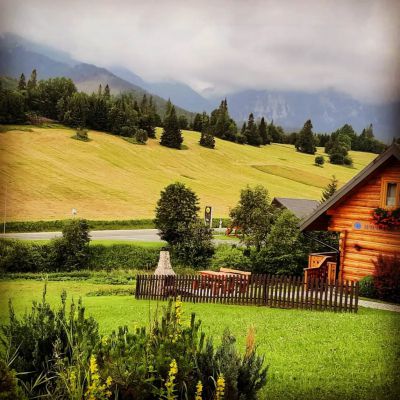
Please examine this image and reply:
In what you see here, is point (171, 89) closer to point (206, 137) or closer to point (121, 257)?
point (206, 137)

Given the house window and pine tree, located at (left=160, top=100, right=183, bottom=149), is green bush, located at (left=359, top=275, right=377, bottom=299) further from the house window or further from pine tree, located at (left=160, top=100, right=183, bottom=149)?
pine tree, located at (left=160, top=100, right=183, bottom=149)

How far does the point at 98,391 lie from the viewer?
15.8 ft

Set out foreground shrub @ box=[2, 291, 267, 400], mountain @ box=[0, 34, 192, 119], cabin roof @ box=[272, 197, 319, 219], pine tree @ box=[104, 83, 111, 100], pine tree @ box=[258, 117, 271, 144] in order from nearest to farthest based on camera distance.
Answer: mountain @ box=[0, 34, 192, 119], foreground shrub @ box=[2, 291, 267, 400], pine tree @ box=[104, 83, 111, 100], pine tree @ box=[258, 117, 271, 144], cabin roof @ box=[272, 197, 319, 219]

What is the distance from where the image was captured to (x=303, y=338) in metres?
8.28

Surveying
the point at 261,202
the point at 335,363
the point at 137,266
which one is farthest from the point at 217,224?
the point at 335,363

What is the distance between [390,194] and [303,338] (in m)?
2.58

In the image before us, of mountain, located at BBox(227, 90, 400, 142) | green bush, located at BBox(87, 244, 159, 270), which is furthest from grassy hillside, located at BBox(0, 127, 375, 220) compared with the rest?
mountain, located at BBox(227, 90, 400, 142)

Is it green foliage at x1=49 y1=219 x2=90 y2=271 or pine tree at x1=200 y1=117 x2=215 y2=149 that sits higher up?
pine tree at x1=200 y1=117 x2=215 y2=149

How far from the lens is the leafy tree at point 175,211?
720 inches

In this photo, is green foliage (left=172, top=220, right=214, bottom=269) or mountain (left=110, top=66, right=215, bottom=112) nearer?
mountain (left=110, top=66, right=215, bottom=112)

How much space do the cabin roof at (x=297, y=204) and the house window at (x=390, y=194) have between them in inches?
502

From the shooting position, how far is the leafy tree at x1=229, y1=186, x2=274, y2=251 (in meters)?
19.8

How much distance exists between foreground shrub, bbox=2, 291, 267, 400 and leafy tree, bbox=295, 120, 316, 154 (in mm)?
7348

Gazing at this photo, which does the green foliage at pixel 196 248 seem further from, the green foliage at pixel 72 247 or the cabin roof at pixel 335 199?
the green foliage at pixel 72 247
